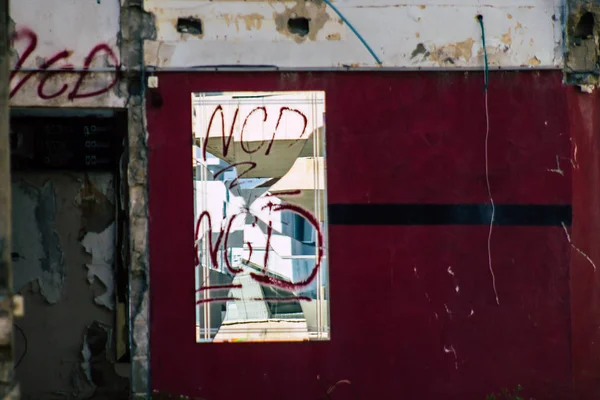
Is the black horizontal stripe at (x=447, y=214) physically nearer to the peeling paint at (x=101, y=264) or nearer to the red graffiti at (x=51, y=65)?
the peeling paint at (x=101, y=264)

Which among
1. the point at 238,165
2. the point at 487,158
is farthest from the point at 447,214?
the point at 238,165

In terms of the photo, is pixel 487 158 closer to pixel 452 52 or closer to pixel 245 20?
pixel 452 52

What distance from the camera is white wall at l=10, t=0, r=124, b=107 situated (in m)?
6.51

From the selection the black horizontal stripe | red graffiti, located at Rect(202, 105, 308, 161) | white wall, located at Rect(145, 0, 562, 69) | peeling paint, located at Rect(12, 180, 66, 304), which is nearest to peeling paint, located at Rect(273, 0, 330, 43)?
white wall, located at Rect(145, 0, 562, 69)

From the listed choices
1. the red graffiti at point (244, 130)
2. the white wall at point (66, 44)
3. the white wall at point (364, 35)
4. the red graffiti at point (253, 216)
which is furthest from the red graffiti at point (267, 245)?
the white wall at point (66, 44)

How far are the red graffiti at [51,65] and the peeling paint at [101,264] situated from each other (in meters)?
1.33

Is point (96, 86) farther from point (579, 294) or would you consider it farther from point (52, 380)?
point (579, 294)

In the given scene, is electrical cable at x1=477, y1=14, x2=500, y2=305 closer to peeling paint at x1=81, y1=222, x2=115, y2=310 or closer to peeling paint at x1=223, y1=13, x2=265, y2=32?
peeling paint at x1=223, y1=13, x2=265, y2=32

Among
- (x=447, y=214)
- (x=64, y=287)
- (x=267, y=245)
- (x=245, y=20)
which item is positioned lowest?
(x=64, y=287)

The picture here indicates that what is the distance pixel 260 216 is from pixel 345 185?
72 cm

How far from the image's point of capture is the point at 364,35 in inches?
264

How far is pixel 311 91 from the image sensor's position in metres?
6.71

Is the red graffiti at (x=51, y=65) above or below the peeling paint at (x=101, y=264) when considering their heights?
above

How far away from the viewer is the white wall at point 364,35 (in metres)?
6.62
